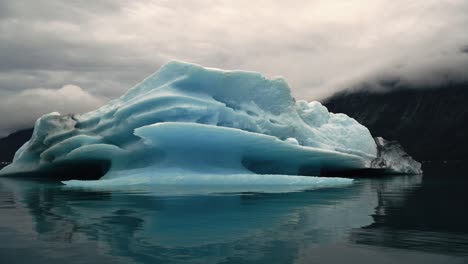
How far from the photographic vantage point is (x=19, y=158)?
92.0 ft

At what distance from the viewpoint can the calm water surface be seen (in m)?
5.27

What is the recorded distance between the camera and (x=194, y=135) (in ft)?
63.9

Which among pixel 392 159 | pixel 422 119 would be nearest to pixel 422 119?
pixel 422 119

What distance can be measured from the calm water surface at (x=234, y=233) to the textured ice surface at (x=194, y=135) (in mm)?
8416

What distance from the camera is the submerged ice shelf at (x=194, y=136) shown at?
19.1 metres

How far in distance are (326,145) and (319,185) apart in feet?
25.3

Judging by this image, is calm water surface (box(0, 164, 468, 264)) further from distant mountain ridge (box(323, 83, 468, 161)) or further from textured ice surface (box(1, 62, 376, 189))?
distant mountain ridge (box(323, 83, 468, 161))

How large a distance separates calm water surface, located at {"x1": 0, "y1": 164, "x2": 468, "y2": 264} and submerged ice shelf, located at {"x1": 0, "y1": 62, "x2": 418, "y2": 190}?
8.42 metres

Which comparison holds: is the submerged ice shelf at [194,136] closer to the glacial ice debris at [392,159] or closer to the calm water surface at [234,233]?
the glacial ice debris at [392,159]

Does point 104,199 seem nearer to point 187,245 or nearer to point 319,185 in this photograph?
point 187,245

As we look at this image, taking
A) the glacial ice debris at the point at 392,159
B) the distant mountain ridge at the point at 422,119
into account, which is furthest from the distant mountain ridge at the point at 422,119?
the glacial ice debris at the point at 392,159

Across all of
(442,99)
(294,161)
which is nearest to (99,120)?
(294,161)

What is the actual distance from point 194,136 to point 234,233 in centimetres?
1311

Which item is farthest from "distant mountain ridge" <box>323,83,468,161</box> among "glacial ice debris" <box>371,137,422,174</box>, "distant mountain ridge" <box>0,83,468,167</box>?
"glacial ice debris" <box>371,137,422,174</box>
